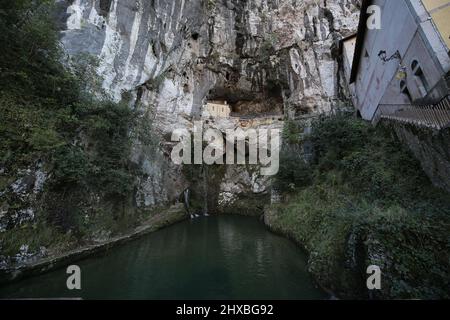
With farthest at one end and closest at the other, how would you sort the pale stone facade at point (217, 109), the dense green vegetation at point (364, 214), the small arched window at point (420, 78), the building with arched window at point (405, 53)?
the pale stone facade at point (217, 109) < the small arched window at point (420, 78) < the building with arched window at point (405, 53) < the dense green vegetation at point (364, 214)

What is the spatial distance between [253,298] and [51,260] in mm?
7029

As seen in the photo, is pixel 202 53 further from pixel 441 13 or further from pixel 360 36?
pixel 441 13

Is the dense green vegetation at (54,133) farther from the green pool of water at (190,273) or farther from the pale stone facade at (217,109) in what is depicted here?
→ the pale stone facade at (217,109)

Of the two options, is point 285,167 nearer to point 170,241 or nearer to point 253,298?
point 170,241

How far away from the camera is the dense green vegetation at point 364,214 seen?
4938 millimetres

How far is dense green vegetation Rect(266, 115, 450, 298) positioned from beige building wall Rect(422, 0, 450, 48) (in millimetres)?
4249
